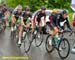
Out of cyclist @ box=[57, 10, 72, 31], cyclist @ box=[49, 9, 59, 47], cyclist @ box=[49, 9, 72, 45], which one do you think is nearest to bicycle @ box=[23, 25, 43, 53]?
cyclist @ box=[49, 9, 59, 47]

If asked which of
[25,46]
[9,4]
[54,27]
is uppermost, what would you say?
[54,27]

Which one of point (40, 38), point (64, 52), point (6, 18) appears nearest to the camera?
point (64, 52)

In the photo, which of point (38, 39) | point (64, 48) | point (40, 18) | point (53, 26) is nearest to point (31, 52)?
point (38, 39)

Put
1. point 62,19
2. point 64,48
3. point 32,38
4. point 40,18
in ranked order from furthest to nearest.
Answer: point 40,18, point 32,38, point 62,19, point 64,48

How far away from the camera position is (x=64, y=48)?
14422 millimetres

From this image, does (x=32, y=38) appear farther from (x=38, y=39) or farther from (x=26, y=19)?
(x=26, y=19)

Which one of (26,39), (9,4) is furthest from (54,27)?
(9,4)

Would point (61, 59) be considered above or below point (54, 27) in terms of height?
below

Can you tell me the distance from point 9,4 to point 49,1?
5.23m

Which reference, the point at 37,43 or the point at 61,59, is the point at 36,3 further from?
the point at 61,59

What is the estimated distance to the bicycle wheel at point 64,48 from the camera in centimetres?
1430

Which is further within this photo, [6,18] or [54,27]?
[6,18]

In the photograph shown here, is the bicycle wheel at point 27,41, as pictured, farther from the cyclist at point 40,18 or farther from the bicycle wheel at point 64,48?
the bicycle wheel at point 64,48

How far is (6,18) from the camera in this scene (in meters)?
22.9
